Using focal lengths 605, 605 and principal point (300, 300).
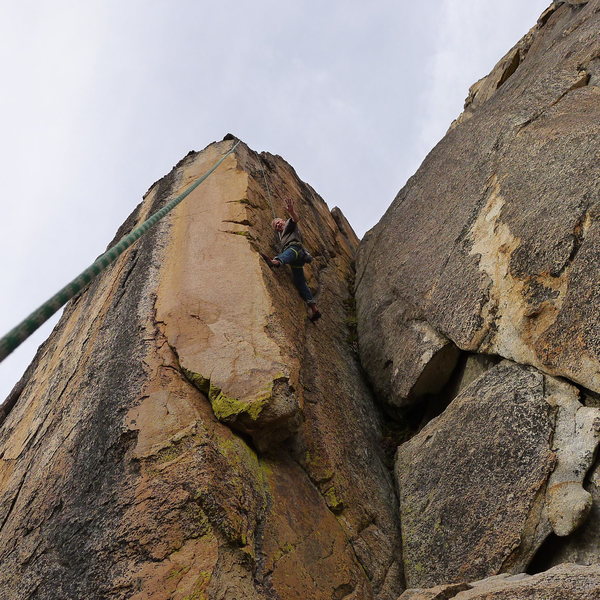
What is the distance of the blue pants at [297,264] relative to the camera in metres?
10.5

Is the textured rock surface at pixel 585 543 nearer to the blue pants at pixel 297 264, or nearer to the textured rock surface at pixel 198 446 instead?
the textured rock surface at pixel 198 446

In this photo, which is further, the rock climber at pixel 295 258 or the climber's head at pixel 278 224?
the climber's head at pixel 278 224

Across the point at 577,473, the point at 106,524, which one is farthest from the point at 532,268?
the point at 106,524

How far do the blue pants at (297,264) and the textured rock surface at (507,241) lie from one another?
134cm

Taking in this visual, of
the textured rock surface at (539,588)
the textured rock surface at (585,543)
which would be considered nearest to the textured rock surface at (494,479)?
the textured rock surface at (585,543)

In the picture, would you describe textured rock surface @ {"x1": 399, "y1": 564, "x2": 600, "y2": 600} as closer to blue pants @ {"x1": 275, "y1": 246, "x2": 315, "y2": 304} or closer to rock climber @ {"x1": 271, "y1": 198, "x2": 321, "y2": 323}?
rock climber @ {"x1": 271, "y1": 198, "x2": 321, "y2": 323}

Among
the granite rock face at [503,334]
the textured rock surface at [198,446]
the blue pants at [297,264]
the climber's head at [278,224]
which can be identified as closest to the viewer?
the textured rock surface at [198,446]

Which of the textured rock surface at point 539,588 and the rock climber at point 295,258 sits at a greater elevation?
the rock climber at point 295,258

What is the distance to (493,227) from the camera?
9117mm

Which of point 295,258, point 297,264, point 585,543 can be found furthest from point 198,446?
point 297,264

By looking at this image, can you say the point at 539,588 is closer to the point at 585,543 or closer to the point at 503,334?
the point at 585,543

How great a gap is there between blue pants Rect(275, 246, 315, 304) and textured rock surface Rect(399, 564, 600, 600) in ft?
20.2

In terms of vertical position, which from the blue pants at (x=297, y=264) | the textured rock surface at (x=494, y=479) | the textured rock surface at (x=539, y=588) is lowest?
the textured rock surface at (x=539, y=588)

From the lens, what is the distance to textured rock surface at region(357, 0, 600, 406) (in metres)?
7.27
